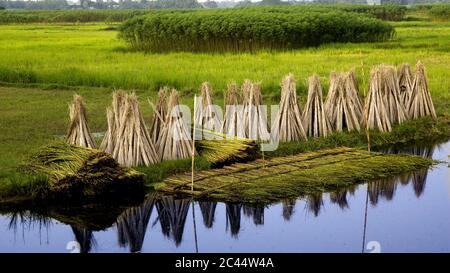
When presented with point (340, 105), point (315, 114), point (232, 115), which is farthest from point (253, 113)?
point (340, 105)

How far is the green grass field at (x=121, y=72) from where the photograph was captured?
1316cm

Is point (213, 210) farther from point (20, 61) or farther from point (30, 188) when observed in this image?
point (20, 61)

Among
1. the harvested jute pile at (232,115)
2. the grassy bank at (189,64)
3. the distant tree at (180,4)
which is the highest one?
the harvested jute pile at (232,115)

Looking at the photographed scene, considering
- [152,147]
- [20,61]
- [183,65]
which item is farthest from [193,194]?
[20,61]

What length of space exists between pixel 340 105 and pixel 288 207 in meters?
3.68

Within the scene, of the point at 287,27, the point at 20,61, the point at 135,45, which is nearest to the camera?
the point at 20,61

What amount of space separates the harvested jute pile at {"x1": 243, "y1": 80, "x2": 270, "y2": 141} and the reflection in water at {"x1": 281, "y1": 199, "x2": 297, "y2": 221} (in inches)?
87.0

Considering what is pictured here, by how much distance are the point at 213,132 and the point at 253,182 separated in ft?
4.16

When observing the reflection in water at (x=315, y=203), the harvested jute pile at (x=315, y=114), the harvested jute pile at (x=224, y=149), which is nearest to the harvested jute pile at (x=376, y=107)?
the harvested jute pile at (x=315, y=114)

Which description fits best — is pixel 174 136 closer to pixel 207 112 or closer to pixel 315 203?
pixel 207 112

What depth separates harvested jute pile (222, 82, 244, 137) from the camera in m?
11.0

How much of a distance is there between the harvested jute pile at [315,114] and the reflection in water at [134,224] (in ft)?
12.1

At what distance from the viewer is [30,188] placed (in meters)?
8.93

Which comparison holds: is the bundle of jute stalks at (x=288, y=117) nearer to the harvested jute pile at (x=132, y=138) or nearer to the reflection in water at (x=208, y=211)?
the harvested jute pile at (x=132, y=138)
